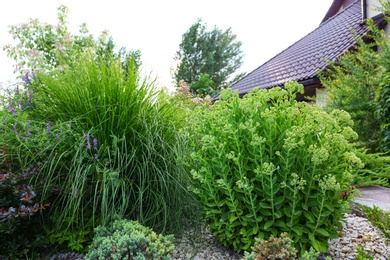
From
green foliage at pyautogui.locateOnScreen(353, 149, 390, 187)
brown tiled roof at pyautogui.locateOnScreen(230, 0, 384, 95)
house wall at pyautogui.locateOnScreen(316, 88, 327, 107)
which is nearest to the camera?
green foliage at pyautogui.locateOnScreen(353, 149, 390, 187)

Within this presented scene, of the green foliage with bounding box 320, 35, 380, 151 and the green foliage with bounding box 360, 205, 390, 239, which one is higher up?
the green foliage with bounding box 320, 35, 380, 151

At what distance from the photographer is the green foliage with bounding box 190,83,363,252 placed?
1911 millimetres

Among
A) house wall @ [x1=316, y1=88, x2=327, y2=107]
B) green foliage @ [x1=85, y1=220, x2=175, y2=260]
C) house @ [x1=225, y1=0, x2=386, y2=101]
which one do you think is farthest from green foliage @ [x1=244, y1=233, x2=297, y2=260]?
house @ [x1=225, y1=0, x2=386, y2=101]

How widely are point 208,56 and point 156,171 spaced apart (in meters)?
21.6

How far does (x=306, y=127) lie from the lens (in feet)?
6.35

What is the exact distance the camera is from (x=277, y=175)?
6.81 ft

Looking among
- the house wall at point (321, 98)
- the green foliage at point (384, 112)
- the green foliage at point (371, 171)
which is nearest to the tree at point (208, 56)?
the house wall at point (321, 98)

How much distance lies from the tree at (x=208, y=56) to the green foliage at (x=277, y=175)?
20.8m

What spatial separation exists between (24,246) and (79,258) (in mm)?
421

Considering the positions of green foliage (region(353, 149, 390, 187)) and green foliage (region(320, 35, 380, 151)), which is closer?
green foliage (region(353, 149, 390, 187))

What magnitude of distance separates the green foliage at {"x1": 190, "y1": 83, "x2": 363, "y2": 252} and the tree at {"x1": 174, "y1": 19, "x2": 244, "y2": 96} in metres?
20.8

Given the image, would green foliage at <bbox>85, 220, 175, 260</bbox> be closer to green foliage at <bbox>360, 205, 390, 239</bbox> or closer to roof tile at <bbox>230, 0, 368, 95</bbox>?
green foliage at <bbox>360, 205, 390, 239</bbox>

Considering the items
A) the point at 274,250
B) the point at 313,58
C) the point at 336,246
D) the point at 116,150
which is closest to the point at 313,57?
the point at 313,58

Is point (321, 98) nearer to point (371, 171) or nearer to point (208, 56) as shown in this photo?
point (371, 171)
